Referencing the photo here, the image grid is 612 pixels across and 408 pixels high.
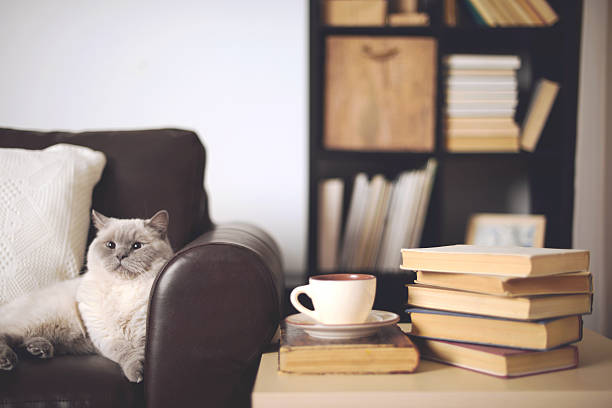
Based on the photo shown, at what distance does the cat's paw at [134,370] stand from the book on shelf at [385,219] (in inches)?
A: 40.1

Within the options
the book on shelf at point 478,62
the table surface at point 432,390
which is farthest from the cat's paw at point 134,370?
the book on shelf at point 478,62

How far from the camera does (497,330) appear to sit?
78cm

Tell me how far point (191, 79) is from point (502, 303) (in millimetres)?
1605

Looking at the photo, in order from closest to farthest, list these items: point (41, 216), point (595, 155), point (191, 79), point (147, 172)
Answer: point (41, 216)
point (147, 172)
point (595, 155)
point (191, 79)

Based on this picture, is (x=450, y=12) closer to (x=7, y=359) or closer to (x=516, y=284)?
(x=516, y=284)

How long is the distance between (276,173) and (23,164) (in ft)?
3.40

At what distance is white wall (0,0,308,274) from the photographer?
2006mm

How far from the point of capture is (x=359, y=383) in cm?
72

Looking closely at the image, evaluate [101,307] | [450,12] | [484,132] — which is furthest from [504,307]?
[450,12]

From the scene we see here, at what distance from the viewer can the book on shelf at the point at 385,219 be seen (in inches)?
70.3

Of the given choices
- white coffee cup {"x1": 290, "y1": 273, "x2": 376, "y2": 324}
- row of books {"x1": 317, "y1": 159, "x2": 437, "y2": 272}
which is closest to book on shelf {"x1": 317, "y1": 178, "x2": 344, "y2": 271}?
row of books {"x1": 317, "y1": 159, "x2": 437, "y2": 272}

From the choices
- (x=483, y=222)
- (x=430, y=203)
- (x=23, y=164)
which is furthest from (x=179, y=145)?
(x=483, y=222)

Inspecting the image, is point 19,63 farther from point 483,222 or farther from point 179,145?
point 483,222

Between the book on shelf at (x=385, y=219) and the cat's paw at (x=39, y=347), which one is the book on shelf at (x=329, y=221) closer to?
the book on shelf at (x=385, y=219)
